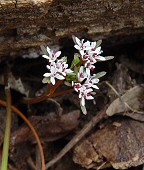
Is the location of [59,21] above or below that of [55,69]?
above

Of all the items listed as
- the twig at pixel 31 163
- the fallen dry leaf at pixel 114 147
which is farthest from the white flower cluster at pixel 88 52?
the twig at pixel 31 163

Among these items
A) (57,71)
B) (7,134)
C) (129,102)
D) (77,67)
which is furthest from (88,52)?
(7,134)

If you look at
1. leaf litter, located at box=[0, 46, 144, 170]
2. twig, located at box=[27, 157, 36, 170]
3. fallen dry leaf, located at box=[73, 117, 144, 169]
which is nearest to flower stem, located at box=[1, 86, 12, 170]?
leaf litter, located at box=[0, 46, 144, 170]

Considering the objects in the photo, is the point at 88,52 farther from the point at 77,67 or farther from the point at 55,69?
the point at 55,69

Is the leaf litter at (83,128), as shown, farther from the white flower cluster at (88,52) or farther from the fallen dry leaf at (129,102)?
the white flower cluster at (88,52)

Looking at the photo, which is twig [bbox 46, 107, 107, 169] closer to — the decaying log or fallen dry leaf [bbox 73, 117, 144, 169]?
fallen dry leaf [bbox 73, 117, 144, 169]
